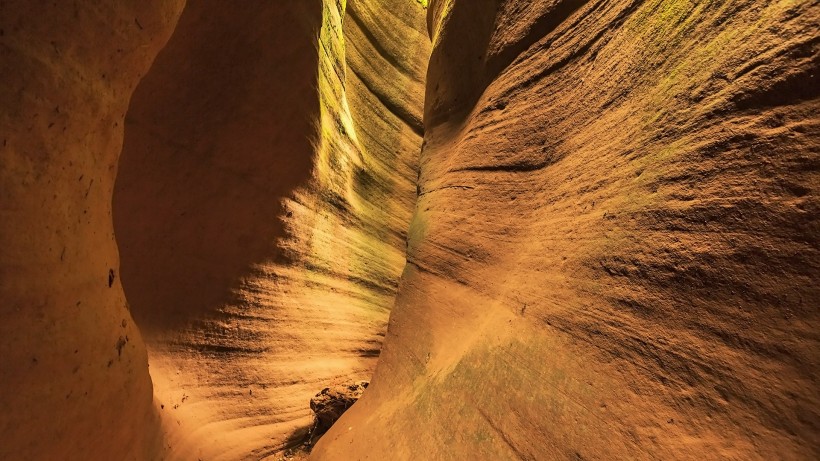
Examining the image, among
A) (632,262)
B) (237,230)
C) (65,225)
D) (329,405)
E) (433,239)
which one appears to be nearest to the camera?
(65,225)

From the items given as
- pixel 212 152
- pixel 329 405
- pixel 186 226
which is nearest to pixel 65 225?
pixel 186 226

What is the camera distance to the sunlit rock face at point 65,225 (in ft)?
3.66

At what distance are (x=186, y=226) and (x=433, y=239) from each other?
180 centimetres

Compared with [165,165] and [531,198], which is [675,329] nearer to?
[531,198]

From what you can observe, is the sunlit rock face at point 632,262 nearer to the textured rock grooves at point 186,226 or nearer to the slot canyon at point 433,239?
the slot canyon at point 433,239

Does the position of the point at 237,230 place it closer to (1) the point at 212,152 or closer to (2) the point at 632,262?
(1) the point at 212,152

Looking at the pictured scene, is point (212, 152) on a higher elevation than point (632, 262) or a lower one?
higher

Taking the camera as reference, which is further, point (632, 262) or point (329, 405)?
point (329, 405)

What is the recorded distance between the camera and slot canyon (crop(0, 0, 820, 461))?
1.23 metres

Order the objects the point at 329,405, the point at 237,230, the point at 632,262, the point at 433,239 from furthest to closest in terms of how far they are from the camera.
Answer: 1. the point at 433,239
2. the point at 237,230
3. the point at 329,405
4. the point at 632,262

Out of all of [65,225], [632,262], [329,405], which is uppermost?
[632,262]

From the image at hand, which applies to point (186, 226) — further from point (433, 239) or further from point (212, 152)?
point (433, 239)

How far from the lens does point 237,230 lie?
9.71ft

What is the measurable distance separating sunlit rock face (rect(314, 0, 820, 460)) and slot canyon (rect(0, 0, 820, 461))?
0.01 m
